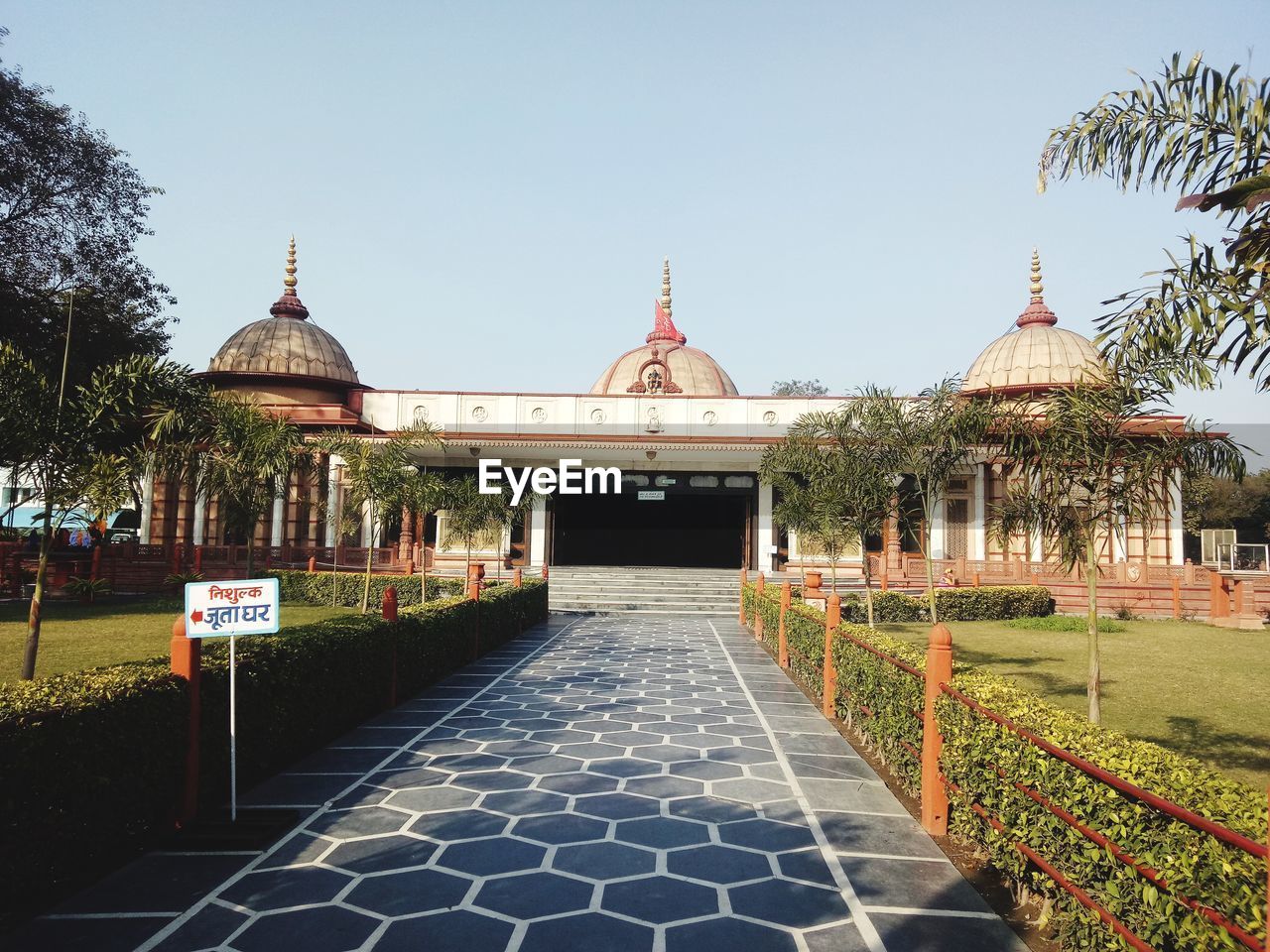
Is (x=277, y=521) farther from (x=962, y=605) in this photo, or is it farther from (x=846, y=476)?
(x=962, y=605)

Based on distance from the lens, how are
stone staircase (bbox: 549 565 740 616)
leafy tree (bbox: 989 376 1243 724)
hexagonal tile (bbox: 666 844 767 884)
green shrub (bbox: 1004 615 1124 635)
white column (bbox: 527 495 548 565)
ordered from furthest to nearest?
white column (bbox: 527 495 548 565) → stone staircase (bbox: 549 565 740 616) → green shrub (bbox: 1004 615 1124 635) → leafy tree (bbox: 989 376 1243 724) → hexagonal tile (bbox: 666 844 767 884)

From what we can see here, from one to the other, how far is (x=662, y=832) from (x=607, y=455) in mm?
22866

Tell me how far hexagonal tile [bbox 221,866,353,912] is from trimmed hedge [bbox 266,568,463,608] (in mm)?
16002

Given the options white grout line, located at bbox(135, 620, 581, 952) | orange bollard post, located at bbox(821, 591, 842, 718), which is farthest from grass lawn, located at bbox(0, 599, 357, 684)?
orange bollard post, located at bbox(821, 591, 842, 718)

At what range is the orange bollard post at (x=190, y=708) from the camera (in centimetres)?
514

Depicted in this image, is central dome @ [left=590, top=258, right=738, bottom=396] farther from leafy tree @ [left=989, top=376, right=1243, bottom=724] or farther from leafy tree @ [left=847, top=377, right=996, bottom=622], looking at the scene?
leafy tree @ [left=989, top=376, right=1243, bottom=724]

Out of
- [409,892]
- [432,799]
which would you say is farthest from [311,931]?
[432,799]

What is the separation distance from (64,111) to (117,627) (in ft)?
47.0

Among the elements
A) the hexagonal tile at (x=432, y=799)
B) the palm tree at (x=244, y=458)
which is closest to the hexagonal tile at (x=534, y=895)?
the hexagonal tile at (x=432, y=799)

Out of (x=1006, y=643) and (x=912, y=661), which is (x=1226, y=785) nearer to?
(x=912, y=661)

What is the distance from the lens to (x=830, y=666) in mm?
9000

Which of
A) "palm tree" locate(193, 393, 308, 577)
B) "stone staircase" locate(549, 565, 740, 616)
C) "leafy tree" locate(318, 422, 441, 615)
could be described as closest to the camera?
"palm tree" locate(193, 393, 308, 577)

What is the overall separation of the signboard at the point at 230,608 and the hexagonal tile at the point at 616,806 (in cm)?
264

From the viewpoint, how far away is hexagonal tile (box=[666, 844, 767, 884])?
450 centimetres
